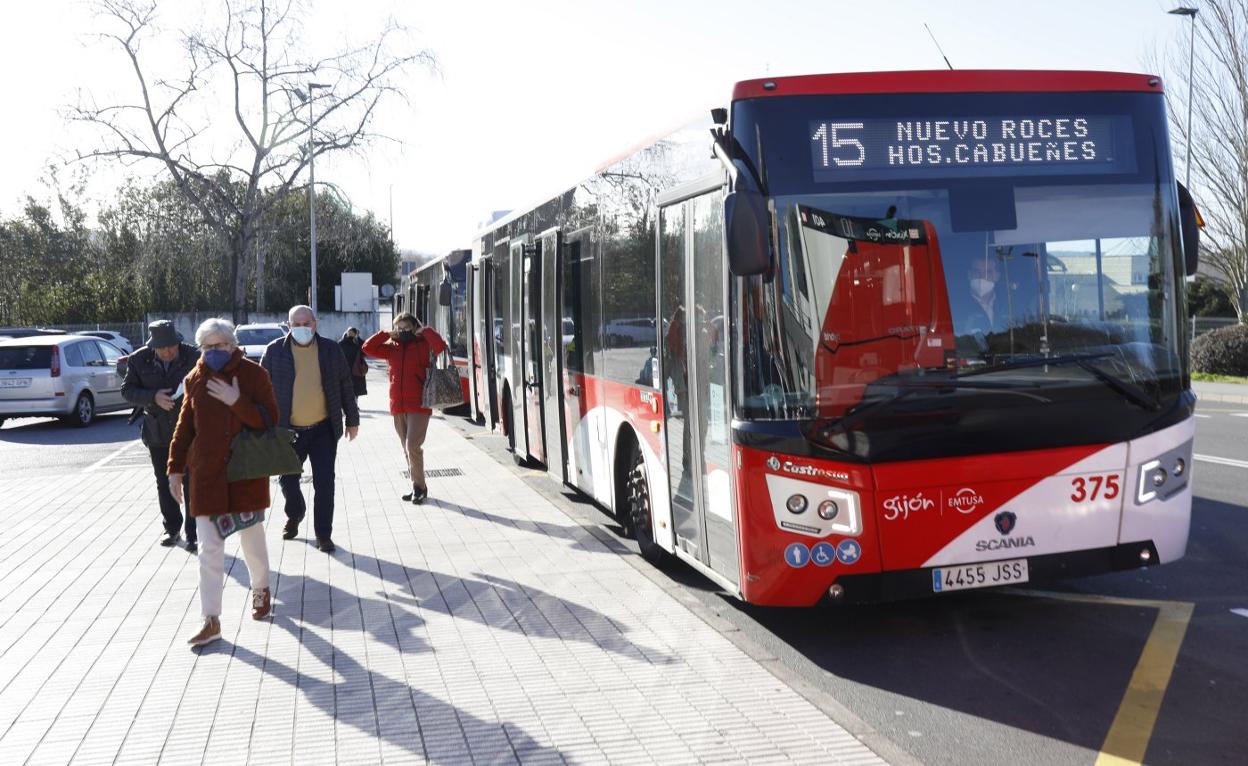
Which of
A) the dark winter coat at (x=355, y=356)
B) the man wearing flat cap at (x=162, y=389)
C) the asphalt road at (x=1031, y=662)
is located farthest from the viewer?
the dark winter coat at (x=355, y=356)

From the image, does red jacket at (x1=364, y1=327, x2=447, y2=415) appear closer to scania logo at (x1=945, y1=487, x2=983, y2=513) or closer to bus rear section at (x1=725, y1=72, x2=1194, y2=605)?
bus rear section at (x1=725, y1=72, x2=1194, y2=605)

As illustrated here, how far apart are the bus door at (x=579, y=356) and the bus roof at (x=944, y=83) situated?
139 inches

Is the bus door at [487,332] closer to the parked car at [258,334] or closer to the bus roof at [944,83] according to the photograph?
the bus roof at [944,83]

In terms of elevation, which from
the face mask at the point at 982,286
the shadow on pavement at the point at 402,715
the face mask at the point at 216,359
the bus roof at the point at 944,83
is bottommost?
the shadow on pavement at the point at 402,715

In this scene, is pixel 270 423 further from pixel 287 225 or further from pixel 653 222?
pixel 287 225

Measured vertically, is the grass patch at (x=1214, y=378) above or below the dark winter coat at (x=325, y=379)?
below

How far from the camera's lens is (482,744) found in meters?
Result: 5.02

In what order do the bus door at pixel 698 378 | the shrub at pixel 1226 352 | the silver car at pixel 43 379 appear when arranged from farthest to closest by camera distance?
1. the shrub at pixel 1226 352
2. the silver car at pixel 43 379
3. the bus door at pixel 698 378

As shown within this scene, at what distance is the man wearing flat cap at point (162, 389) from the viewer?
953cm

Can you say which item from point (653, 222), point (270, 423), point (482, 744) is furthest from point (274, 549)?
point (482, 744)

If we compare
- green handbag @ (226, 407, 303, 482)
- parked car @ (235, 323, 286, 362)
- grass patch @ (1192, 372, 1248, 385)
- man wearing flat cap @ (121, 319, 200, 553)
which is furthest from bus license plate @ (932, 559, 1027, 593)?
parked car @ (235, 323, 286, 362)

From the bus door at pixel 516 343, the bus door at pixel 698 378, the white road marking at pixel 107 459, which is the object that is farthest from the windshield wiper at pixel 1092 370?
the white road marking at pixel 107 459

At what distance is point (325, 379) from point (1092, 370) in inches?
218

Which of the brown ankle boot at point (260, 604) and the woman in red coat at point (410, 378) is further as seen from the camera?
the woman in red coat at point (410, 378)
